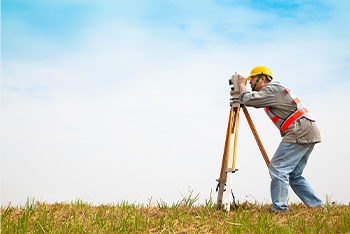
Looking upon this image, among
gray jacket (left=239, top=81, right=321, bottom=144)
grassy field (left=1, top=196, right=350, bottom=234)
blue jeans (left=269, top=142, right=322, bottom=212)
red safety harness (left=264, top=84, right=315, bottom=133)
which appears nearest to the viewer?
grassy field (left=1, top=196, right=350, bottom=234)

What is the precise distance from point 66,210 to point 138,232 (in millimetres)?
1798

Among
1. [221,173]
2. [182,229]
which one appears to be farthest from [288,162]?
[182,229]

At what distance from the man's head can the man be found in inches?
6.6

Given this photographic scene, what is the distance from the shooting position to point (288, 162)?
6.65 m

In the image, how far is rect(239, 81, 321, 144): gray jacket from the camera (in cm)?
664

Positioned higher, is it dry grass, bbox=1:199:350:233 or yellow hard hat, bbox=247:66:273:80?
yellow hard hat, bbox=247:66:273:80

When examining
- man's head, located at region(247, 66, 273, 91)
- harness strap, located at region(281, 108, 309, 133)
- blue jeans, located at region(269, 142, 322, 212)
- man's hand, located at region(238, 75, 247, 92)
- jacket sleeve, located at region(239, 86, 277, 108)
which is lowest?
blue jeans, located at region(269, 142, 322, 212)

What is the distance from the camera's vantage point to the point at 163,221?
5.60 metres

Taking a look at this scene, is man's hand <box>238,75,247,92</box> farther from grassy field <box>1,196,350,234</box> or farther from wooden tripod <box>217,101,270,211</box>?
grassy field <box>1,196,350,234</box>

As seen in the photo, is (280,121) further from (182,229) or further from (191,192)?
(182,229)

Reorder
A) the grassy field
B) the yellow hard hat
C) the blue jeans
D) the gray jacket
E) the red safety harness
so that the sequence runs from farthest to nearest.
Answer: the yellow hard hat, the red safety harness, the gray jacket, the blue jeans, the grassy field

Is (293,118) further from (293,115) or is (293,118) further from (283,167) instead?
(283,167)

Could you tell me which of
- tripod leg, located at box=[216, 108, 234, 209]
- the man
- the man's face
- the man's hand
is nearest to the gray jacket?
the man

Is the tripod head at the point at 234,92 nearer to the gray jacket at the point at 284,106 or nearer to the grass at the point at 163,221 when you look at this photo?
the gray jacket at the point at 284,106
